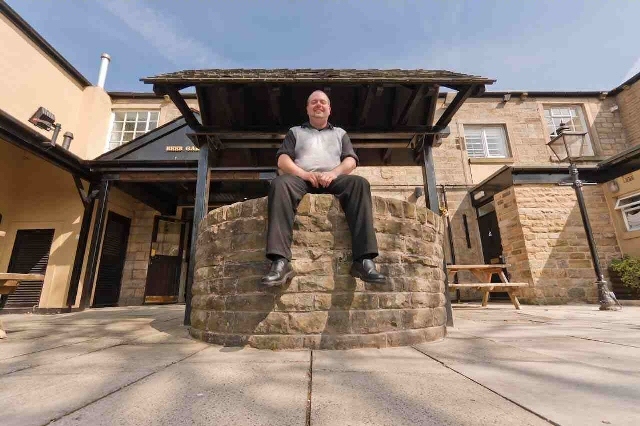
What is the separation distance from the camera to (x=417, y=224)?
9.23 feet

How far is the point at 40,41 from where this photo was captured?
7.86m

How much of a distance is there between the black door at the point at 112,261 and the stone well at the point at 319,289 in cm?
689

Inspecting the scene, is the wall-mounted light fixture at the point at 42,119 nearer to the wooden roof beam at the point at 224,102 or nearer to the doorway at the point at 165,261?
the doorway at the point at 165,261

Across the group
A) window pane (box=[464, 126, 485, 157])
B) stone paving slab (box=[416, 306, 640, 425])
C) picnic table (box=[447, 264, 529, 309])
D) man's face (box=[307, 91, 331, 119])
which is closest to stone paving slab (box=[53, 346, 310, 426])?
stone paving slab (box=[416, 306, 640, 425])

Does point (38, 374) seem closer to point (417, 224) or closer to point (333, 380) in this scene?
point (333, 380)

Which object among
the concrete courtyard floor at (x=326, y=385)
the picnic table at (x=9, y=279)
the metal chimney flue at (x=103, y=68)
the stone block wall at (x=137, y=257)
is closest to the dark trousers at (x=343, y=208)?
the concrete courtyard floor at (x=326, y=385)

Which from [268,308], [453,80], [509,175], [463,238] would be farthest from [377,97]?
[463,238]

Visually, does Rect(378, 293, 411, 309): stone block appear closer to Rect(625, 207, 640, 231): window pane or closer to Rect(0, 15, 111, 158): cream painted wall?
Rect(625, 207, 640, 231): window pane

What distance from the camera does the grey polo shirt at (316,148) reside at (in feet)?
9.01

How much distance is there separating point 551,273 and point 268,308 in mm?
8071

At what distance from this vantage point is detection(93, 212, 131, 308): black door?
7.73 metres

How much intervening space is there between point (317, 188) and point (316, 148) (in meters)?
0.45

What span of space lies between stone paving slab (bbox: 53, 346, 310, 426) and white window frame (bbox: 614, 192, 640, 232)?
10064 millimetres

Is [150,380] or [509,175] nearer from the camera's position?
[150,380]
